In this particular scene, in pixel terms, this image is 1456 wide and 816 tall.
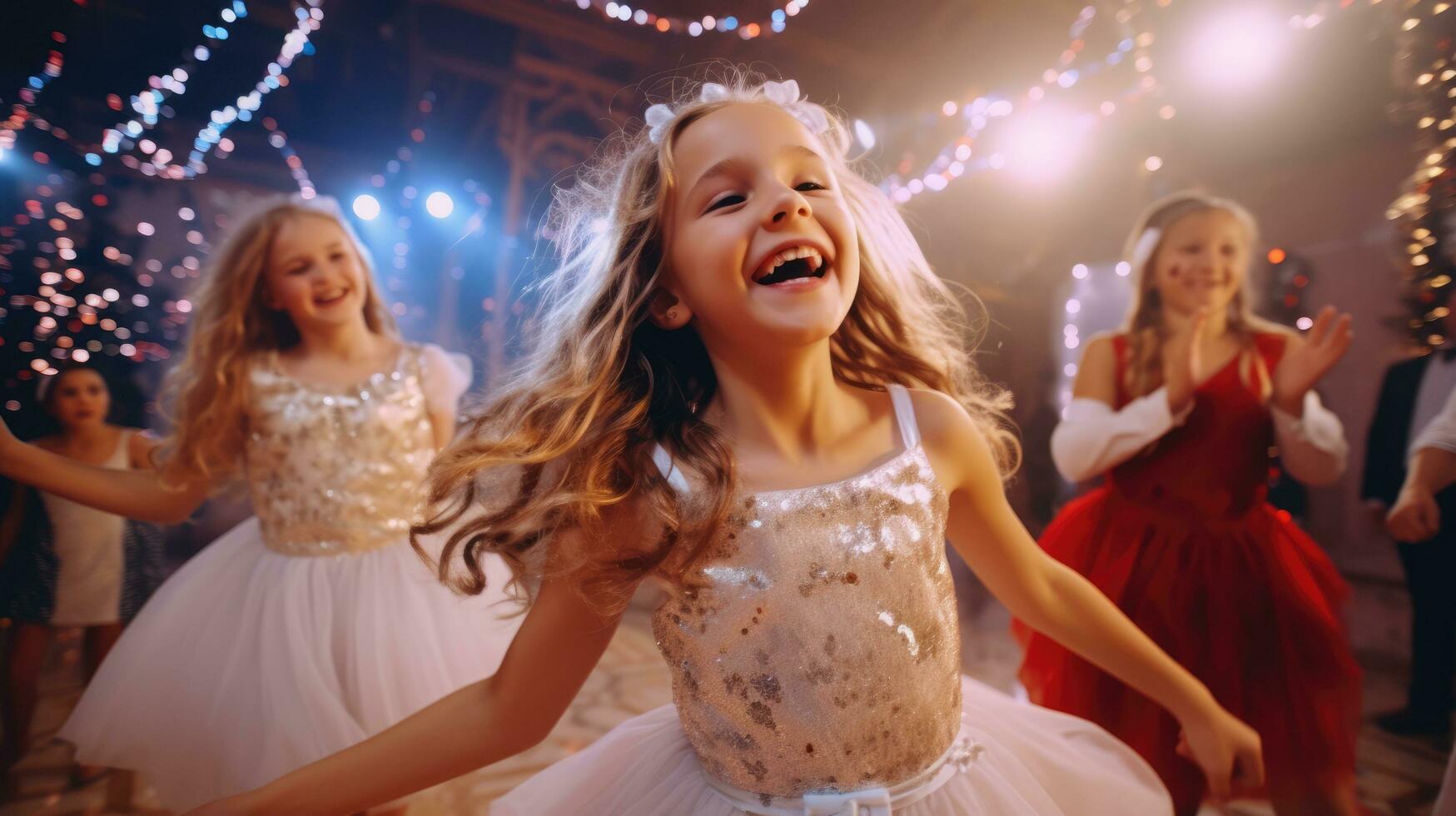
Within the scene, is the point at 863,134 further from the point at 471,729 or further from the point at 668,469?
the point at 471,729

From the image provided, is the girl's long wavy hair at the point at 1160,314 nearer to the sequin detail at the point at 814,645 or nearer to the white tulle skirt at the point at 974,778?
the white tulle skirt at the point at 974,778

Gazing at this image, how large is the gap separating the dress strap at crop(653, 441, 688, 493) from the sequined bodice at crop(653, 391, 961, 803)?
0.23 ft

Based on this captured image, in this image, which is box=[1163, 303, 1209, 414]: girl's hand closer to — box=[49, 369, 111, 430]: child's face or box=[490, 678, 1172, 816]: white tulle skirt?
box=[490, 678, 1172, 816]: white tulle skirt

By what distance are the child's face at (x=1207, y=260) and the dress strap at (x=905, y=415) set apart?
28.3 inches

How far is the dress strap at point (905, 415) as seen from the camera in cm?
82

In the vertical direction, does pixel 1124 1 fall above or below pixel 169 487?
above

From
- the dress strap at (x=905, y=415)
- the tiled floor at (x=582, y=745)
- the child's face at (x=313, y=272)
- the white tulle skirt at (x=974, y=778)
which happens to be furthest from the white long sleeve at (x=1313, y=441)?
the child's face at (x=313, y=272)

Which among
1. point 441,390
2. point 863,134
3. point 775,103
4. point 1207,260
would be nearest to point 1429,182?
point 1207,260

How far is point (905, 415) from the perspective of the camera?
0.84 m

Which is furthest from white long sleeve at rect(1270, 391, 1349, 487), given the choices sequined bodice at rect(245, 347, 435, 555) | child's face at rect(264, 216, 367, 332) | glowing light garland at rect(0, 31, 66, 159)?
glowing light garland at rect(0, 31, 66, 159)

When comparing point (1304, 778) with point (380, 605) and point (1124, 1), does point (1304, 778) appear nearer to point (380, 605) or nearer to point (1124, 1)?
point (1124, 1)

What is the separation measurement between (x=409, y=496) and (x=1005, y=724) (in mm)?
1114

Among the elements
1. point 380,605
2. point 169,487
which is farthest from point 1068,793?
point 169,487

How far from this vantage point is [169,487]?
1111mm
